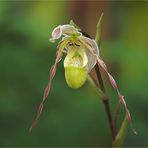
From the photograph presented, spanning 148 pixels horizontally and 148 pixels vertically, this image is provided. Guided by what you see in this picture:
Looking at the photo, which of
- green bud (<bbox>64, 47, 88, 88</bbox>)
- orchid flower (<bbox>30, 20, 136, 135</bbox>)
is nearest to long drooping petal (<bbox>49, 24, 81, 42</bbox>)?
orchid flower (<bbox>30, 20, 136, 135</bbox>)

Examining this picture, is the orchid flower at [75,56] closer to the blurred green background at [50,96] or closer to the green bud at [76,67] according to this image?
the green bud at [76,67]

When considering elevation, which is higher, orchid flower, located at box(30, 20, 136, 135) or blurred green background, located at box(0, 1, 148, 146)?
orchid flower, located at box(30, 20, 136, 135)

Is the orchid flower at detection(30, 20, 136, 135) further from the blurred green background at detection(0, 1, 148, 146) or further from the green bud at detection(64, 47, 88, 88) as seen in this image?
the blurred green background at detection(0, 1, 148, 146)

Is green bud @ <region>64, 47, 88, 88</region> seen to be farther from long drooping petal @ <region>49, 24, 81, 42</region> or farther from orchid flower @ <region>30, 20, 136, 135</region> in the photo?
long drooping petal @ <region>49, 24, 81, 42</region>

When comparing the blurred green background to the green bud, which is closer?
the green bud

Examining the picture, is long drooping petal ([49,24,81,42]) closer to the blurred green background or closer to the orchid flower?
the orchid flower

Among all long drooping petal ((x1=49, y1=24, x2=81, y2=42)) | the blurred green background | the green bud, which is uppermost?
long drooping petal ((x1=49, y1=24, x2=81, y2=42))

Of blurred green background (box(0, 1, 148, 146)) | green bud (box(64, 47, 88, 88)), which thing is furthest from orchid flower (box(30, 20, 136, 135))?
blurred green background (box(0, 1, 148, 146))

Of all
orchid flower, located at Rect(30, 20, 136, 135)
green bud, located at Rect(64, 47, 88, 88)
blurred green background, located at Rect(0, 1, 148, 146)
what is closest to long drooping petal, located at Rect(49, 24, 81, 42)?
orchid flower, located at Rect(30, 20, 136, 135)

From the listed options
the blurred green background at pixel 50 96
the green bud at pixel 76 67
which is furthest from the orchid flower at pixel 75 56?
the blurred green background at pixel 50 96
